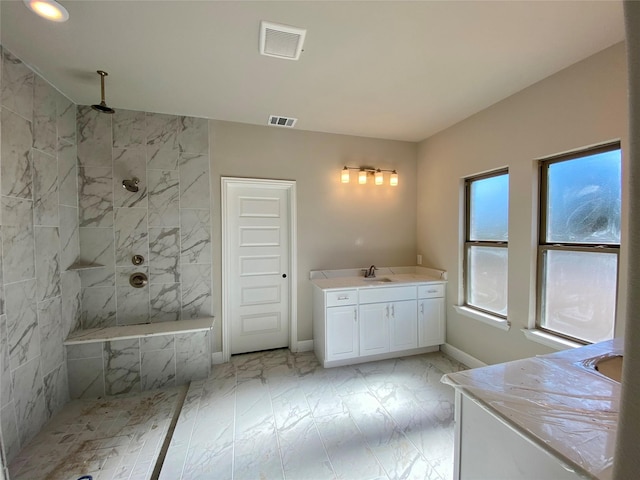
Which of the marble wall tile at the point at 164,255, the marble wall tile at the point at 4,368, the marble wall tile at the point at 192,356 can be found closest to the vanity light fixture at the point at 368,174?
the marble wall tile at the point at 164,255

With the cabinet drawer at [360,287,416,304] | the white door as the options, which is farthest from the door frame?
the cabinet drawer at [360,287,416,304]

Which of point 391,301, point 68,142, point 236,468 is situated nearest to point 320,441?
point 236,468

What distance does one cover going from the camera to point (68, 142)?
2.47 meters

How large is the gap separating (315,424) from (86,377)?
216 cm

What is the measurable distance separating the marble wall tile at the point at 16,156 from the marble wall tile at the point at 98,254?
690mm

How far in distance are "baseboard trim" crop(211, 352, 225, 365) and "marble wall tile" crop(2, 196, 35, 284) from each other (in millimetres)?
1728

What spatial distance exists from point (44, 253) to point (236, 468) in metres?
2.23

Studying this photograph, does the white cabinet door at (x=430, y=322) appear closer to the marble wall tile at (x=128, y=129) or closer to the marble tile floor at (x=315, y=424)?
the marble tile floor at (x=315, y=424)

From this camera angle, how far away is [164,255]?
282 cm

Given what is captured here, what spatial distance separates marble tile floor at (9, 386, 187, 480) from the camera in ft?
5.53

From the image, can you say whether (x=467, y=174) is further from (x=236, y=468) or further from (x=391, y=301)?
(x=236, y=468)

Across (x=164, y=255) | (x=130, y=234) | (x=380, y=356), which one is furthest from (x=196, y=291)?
(x=380, y=356)

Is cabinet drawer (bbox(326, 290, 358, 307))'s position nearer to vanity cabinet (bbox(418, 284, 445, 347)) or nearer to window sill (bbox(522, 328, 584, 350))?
vanity cabinet (bbox(418, 284, 445, 347))

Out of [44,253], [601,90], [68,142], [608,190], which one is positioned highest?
[601,90]
